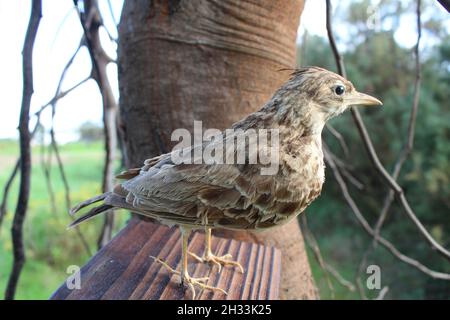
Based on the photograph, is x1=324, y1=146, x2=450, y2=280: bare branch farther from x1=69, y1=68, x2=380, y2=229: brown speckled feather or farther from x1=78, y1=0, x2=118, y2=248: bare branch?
x1=78, y1=0, x2=118, y2=248: bare branch

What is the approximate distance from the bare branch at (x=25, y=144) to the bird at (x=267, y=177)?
0.42 m

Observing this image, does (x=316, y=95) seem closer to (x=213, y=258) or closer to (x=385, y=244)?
(x=213, y=258)

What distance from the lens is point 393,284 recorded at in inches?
116

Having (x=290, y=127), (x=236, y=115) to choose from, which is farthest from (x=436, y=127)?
(x=290, y=127)

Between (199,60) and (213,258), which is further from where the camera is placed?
(199,60)

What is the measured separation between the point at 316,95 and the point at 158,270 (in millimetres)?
533

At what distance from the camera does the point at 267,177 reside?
0.75 meters

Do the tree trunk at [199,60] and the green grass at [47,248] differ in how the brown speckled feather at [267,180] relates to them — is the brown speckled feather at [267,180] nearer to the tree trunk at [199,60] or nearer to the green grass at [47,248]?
the tree trunk at [199,60]

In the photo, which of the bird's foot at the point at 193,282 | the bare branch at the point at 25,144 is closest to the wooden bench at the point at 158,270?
the bird's foot at the point at 193,282

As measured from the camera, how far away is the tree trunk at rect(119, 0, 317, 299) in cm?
108

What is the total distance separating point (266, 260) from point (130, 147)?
1.82 feet

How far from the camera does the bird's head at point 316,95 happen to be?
0.77 m

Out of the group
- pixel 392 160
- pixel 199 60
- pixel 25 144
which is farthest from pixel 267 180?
pixel 392 160
